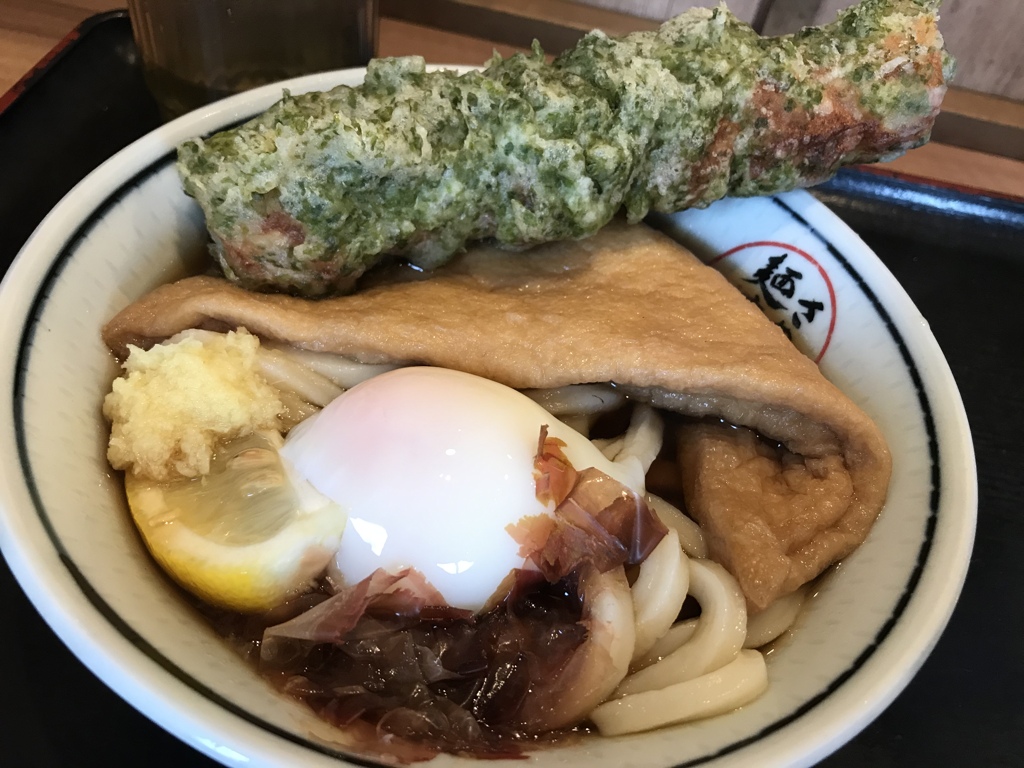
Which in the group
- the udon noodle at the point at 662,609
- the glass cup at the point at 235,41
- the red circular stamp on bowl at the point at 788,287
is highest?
the glass cup at the point at 235,41

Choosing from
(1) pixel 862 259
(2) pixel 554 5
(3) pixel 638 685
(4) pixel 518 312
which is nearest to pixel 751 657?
(3) pixel 638 685

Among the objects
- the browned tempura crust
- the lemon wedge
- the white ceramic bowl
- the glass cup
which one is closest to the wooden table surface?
the glass cup

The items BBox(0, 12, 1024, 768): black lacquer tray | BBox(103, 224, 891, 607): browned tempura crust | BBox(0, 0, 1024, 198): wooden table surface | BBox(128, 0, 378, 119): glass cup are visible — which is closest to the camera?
BBox(0, 12, 1024, 768): black lacquer tray

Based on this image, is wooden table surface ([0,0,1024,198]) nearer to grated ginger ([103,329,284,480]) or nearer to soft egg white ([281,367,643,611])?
grated ginger ([103,329,284,480])

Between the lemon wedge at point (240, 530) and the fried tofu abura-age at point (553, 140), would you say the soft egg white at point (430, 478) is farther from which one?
the fried tofu abura-age at point (553, 140)

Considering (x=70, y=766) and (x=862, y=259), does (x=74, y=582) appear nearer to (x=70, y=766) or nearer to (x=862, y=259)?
(x=70, y=766)

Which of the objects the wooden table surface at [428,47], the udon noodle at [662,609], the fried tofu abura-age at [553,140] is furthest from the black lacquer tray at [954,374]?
the fried tofu abura-age at [553,140]
